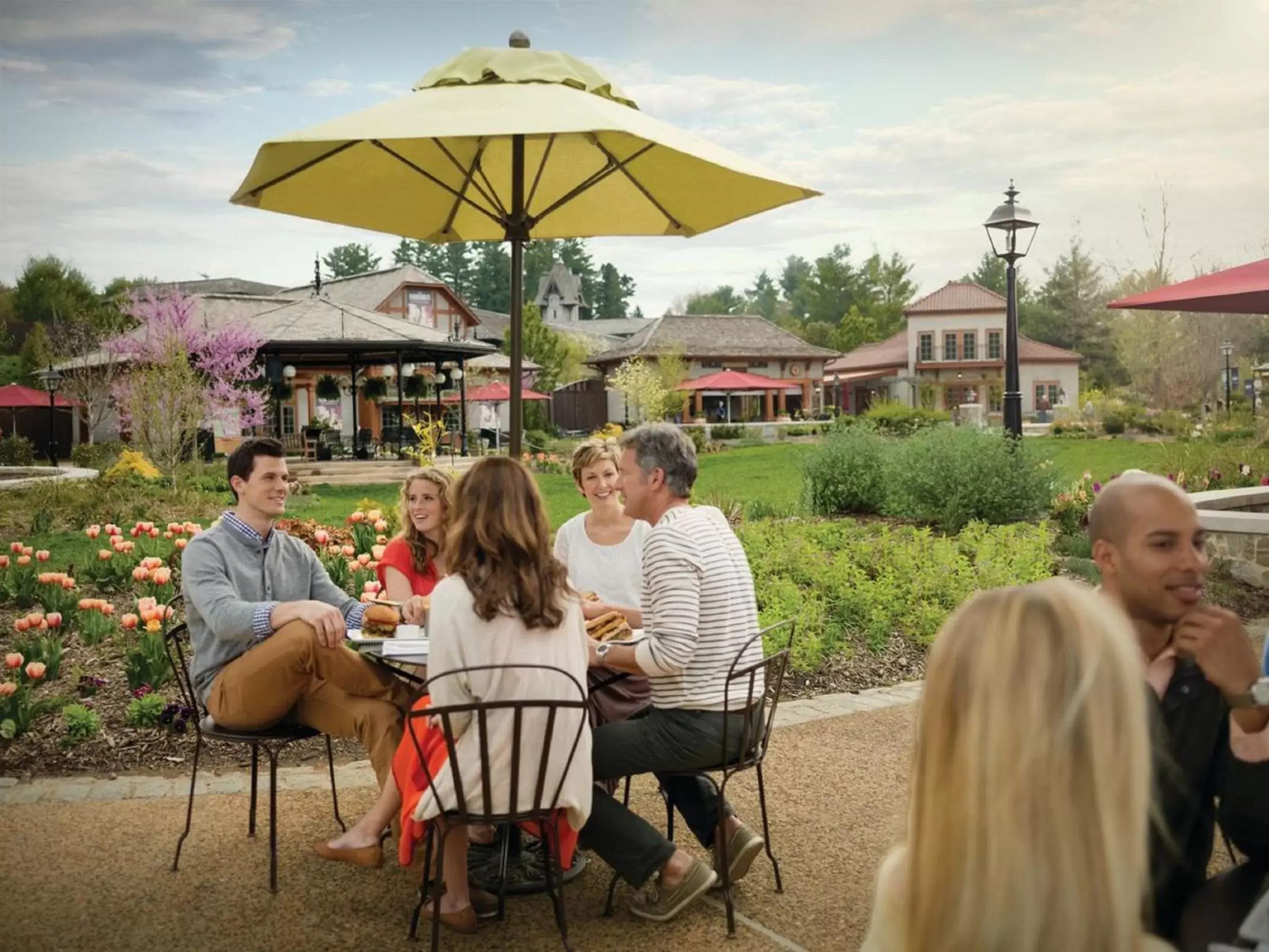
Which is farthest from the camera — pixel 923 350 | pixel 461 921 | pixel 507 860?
pixel 923 350

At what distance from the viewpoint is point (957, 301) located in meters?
55.7

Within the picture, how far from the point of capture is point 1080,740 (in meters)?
1.38

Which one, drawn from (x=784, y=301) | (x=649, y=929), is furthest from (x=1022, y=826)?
(x=784, y=301)

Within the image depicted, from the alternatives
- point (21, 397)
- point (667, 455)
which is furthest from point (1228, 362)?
point (667, 455)

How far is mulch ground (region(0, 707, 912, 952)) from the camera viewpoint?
3.38m

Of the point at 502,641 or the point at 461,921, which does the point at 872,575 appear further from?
the point at 502,641

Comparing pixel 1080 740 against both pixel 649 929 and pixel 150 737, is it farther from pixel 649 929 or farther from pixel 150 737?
pixel 150 737

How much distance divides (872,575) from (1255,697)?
6909mm

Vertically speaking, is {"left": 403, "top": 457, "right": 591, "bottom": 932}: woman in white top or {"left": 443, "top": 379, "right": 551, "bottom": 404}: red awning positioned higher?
{"left": 443, "top": 379, "right": 551, "bottom": 404}: red awning

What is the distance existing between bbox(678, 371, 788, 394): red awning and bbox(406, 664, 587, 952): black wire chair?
138 feet

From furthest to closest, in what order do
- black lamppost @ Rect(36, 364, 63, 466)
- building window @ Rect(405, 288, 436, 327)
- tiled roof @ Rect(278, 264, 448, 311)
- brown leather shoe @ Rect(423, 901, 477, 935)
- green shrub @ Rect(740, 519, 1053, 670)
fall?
1. building window @ Rect(405, 288, 436, 327)
2. tiled roof @ Rect(278, 264, 448, 311)
3. black lamppost @ Rect(36, 364, 63, 466)
4. green shrub @ Rect(740, 519, 1053, 670)
5. brown leather shoe @ Rect(423, 901, 477, 935)

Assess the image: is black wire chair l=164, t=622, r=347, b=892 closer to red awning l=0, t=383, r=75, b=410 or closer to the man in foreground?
the man in foreground

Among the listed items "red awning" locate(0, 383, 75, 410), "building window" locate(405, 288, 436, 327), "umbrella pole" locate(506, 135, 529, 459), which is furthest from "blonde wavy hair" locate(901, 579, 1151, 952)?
"building window" locate(405, 288, 436, 327)

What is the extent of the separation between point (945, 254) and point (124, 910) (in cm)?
8361
